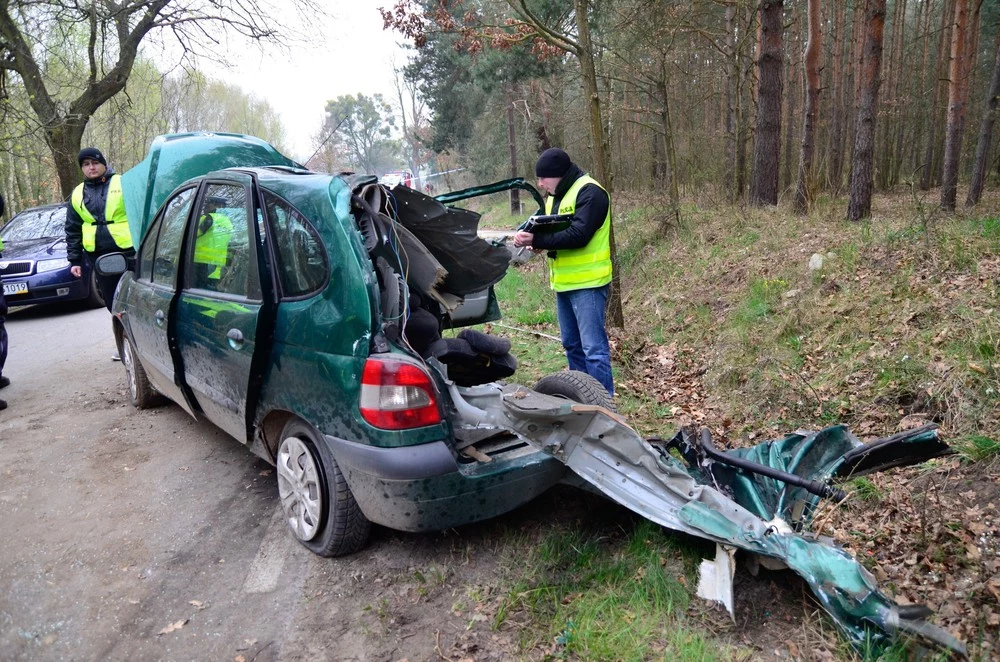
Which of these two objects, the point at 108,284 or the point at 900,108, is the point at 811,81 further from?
the point at 900,108

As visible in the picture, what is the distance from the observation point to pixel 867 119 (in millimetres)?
8742

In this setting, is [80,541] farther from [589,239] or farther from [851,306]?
[851,306]

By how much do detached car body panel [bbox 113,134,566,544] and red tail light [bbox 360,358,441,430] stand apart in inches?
1.3

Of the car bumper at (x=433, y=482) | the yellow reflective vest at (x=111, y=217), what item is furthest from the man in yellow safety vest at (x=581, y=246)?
the yellow reflective vest at (x=111, y=217)

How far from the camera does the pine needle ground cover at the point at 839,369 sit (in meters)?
2.53

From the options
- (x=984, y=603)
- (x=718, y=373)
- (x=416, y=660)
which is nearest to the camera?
(x=984, y=603)

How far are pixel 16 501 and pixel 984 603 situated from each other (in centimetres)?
503

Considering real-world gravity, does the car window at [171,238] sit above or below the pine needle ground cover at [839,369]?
above

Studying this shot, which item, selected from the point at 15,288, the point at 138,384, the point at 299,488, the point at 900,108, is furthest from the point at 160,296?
the point at 900,108

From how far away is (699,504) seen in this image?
265 cm

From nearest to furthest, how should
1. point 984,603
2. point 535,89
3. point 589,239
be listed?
point 984,603
point 589,239
point 535,89

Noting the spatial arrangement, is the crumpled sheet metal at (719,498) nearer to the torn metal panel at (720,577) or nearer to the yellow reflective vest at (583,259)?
the torn metal panel at (720,577)

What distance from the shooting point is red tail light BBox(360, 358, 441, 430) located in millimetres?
2891

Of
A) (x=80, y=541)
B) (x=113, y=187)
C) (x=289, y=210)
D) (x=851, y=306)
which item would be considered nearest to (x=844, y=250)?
(x=851, y=306)
